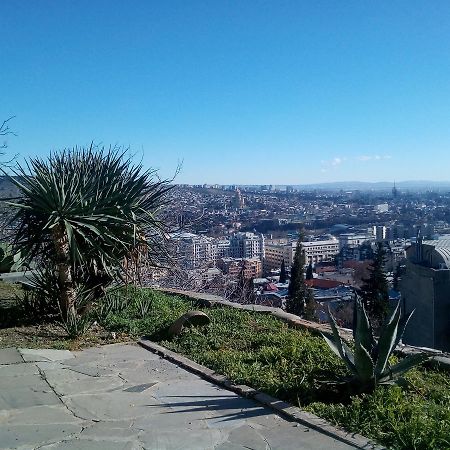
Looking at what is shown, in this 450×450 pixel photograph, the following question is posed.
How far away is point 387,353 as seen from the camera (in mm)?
4340

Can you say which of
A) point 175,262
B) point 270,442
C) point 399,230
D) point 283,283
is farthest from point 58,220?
point 399,230

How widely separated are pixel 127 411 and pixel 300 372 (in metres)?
1.64

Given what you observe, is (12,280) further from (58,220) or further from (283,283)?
(283,283)

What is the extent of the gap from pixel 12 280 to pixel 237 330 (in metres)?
6.95

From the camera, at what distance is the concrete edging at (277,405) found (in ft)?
11.5

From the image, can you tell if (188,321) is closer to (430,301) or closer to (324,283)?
(430,301)

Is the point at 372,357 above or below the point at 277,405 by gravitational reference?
above

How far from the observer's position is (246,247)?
32.4m

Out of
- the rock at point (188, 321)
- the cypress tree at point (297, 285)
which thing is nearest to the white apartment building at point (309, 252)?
the cypress tree at point (297, 285)

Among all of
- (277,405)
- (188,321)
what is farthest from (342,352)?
(188,321)

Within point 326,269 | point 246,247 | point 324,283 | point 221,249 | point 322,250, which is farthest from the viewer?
point 322,250

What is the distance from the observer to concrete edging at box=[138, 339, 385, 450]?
11.5 feet

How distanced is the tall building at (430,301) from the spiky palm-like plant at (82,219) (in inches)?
475

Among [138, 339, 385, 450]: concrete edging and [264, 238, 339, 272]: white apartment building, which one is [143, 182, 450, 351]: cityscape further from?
[138, 339, 385, 450]: concrete edging
